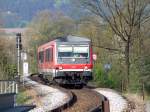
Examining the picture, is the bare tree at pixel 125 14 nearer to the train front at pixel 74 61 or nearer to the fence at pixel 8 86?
the train front at pixel 74 61

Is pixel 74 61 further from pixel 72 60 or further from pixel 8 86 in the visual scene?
→ pixel 8 86

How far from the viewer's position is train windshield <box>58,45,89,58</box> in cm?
3534

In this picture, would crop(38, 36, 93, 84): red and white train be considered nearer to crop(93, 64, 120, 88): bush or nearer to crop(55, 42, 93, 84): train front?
crop(55, 42, 93, 84): train front

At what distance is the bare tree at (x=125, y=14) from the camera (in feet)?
118

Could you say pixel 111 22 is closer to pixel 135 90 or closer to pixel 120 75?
pixel 120 75

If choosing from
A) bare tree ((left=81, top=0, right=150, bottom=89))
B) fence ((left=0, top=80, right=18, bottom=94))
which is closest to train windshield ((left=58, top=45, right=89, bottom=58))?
bare tree ((left=81, top=0, right=150, bottom=89))

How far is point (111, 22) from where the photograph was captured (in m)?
39.7

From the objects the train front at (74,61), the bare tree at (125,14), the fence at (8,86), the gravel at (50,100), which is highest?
the bare tree at (125,14)

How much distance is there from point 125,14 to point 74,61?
17.4 feet

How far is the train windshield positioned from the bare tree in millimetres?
2641

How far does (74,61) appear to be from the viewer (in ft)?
116

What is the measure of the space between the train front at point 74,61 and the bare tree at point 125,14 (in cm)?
253

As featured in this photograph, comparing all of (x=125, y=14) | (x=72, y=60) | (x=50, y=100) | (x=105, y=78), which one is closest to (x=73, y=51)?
(x=72, y=60)

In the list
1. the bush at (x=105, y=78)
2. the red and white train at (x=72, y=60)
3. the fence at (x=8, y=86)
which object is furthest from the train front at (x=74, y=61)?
the fence at (x=8, y=86)
